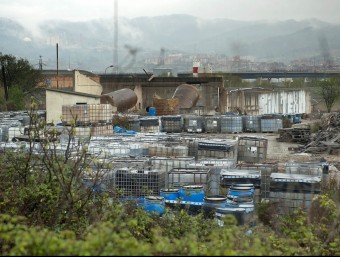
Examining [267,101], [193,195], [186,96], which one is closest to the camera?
[193,195]

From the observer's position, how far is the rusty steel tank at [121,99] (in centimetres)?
2666

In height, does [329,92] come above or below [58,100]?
above

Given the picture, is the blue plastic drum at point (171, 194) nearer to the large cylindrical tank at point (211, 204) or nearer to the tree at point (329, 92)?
the large cylindrical tank at point (211, 204)

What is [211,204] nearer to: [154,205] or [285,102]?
[154,205]

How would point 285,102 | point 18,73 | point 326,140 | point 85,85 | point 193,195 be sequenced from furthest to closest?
point 18,73
point 285,102
point 85,85
point 326,140
point 193,195

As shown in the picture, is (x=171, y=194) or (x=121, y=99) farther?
(x=121, y=99)

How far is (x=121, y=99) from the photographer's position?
28.1 m

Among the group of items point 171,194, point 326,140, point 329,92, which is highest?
point 329,92

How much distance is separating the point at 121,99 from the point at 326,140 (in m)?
11.2

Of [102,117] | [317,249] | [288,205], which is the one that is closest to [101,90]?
[102,117]

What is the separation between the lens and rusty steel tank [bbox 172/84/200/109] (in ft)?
102

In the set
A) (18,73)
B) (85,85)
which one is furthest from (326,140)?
(18,73)

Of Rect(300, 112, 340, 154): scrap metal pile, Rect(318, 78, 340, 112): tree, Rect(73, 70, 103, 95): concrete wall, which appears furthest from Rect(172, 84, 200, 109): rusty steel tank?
Rect(318, 78, 340, 112): tree

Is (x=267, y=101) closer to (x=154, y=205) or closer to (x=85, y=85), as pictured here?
(x=85, y=85)
